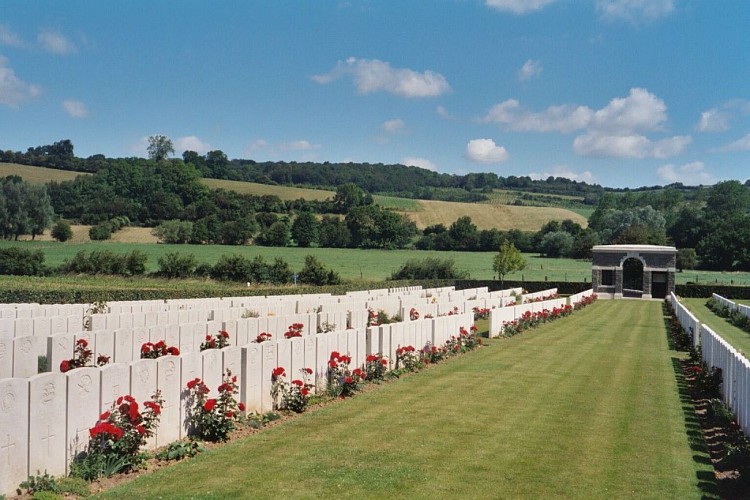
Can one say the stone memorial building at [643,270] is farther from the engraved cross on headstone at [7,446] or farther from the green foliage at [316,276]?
the engraved cross on headstone at [7,446]

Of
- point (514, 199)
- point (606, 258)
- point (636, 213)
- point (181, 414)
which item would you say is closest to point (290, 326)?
point (181, 414)

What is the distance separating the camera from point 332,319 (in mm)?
19266

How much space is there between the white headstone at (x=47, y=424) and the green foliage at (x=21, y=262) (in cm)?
4793

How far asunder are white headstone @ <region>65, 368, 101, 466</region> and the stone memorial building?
172ft

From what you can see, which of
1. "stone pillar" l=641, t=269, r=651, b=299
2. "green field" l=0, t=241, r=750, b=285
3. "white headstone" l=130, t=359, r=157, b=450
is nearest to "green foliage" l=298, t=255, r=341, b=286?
"green field" l=0, t=241, r=750, b=285

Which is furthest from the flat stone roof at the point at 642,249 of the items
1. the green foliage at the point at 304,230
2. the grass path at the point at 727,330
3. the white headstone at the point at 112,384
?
the white headstone at the point at 112,384

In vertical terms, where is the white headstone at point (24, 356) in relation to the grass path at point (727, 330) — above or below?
above

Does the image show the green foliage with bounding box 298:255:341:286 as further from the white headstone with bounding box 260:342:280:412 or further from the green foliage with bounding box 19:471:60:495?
the green foliage with bounding box 19:471:60:495

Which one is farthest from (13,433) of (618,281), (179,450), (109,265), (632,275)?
(632,275)

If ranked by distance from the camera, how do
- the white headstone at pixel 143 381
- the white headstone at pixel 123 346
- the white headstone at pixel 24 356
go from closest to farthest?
the white headstone at pixel 143 381
the white headstone at pixel 24 356
the white headstone at pixel 123 346

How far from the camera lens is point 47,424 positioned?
24.3 ft

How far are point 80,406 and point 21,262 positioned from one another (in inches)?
1882

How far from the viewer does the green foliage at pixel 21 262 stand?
50.2 meters

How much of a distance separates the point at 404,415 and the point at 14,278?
43.4 metres
